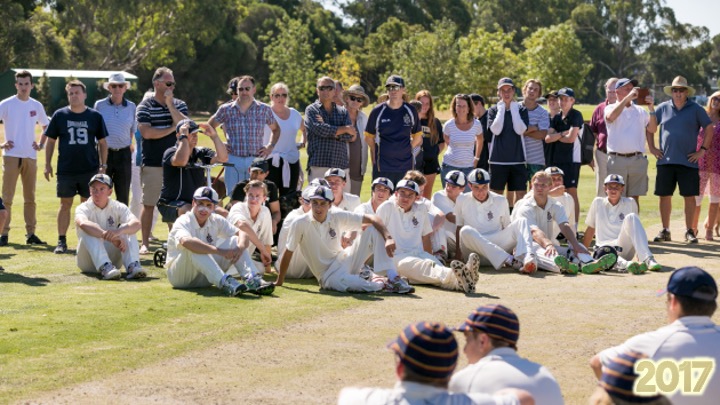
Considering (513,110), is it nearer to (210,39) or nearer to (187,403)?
(187,403)

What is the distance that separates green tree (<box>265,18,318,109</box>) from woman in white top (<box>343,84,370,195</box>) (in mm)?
55070

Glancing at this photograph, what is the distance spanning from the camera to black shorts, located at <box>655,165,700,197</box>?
660 inches

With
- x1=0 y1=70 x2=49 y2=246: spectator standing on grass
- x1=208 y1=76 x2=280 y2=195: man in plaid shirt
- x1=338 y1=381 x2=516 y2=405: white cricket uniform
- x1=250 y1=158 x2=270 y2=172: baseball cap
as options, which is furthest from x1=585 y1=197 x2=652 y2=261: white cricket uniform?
x1=338 y1=381 x2=516 y2=405: white cricket uniform

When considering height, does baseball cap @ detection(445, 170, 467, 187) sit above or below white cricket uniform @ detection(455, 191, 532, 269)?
above

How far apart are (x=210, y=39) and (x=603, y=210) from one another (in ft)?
228

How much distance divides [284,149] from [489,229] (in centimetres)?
304

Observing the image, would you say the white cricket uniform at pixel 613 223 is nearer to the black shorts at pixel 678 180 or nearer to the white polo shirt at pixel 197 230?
the black shorts at pixel 678 180

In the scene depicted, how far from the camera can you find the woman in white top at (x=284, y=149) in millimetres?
15055

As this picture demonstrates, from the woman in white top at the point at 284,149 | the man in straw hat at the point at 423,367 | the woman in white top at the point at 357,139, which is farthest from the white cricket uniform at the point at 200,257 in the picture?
the man in straw hat at the point at 423,367

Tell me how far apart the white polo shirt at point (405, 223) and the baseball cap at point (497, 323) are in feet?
25.1

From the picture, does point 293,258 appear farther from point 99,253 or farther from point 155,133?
point 155,133

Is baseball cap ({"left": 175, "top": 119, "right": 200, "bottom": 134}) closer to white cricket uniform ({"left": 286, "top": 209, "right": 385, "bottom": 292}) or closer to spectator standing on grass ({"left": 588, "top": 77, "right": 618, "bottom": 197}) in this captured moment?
white cricket uniform ({"left": 286, "top": 209, "right": 385, "bottom": 292})

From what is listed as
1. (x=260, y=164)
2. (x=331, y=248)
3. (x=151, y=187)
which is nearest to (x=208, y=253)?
(x=331, y=248)

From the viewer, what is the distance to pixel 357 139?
641 inches
